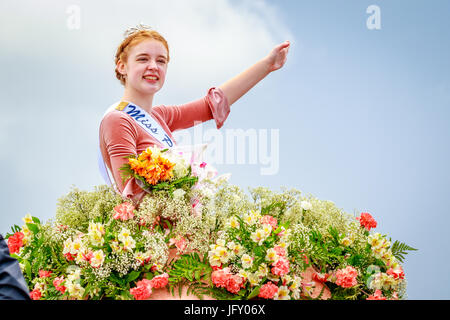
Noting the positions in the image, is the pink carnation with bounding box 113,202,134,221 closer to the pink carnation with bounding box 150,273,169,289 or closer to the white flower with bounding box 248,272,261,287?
the pink carnation with bounding box 150,273,169,289

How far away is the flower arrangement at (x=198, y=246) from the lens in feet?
8.87

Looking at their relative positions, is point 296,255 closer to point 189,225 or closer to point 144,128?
point 189,225

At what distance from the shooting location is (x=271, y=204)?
3426mm

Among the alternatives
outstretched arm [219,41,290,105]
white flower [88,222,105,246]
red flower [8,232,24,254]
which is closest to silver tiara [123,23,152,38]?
outstretched arm [219,41,290,105]

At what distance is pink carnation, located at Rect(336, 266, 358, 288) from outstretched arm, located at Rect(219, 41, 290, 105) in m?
1.99

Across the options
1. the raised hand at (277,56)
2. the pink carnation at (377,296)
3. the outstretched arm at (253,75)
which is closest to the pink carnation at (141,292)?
the pink carnation at (377,296)

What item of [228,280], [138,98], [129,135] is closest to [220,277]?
[228,280]

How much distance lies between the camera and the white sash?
353 centimetres

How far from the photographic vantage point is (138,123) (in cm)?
350

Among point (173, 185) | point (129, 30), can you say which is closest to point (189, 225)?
point (173, 185)

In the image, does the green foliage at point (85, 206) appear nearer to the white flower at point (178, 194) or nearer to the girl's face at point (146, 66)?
the white flower at point (178, 194)

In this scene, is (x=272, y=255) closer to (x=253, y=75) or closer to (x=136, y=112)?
(x=136, y=112)

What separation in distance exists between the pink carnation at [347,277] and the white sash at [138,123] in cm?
172

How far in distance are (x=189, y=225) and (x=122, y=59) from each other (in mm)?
1616
